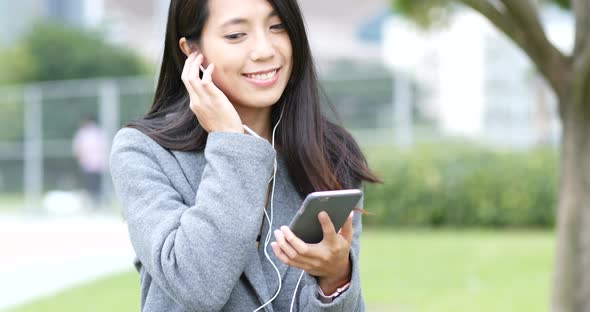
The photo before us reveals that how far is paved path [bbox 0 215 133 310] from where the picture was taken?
8.69 meters

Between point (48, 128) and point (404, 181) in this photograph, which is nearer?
point (404, 181)

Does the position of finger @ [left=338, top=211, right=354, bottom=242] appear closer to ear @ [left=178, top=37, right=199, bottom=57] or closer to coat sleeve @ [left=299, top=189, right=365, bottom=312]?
coat sleeve @ [left=299, top=189, right=365, bottom=312]

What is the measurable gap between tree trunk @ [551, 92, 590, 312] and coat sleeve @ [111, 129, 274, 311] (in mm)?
3311

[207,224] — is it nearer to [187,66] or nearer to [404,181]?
[187,66]

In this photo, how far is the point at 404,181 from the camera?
43.8ft

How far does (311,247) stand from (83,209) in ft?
49.0

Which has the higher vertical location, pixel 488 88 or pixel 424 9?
pixel 424 9

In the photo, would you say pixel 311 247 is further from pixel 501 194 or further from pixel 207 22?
pixel 501 194

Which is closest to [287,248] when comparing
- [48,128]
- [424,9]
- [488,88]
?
[424,9]

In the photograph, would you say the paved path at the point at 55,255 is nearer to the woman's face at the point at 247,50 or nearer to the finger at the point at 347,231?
the woman's face at the point at 247,50

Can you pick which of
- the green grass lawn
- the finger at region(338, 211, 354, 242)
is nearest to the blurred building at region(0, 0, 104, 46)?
the green grass lawn

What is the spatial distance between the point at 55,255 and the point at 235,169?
9.08m

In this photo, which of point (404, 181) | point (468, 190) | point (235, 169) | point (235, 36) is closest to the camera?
point (235, 169)

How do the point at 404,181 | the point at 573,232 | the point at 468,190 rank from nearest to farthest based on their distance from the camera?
the point at 573,232, the point at 468,190, the point at 404,181
